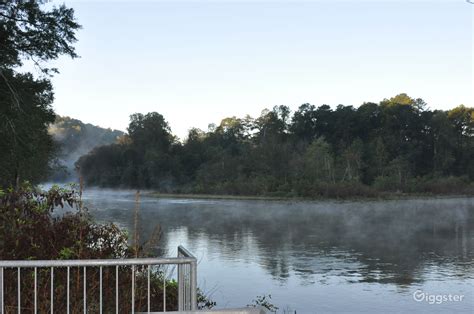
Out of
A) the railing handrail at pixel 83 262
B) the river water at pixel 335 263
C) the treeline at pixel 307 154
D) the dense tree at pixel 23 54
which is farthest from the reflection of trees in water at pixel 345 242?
the treeline at pixel 307 154

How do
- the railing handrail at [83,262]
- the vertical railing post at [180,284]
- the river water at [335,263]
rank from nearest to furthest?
the railing handrail at [83,262] < the vertical railing post at [180,284] < the river water at [335,263]

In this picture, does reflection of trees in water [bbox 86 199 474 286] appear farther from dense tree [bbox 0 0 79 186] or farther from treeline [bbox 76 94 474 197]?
treeline [bbox 76 94 474 197]

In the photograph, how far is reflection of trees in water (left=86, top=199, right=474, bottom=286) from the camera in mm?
19578

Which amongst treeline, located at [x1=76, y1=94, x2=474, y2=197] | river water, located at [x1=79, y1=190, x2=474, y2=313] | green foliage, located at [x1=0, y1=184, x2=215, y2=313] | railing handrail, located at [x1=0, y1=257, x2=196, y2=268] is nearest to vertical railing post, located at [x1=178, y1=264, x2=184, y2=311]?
railing handrail, located at [x1=0, y1=257, x2=196, y2=268]

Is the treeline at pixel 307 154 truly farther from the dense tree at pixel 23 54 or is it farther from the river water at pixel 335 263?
the dense tree at pixel 23 54

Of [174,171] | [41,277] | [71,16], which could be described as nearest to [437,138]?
[174,171]

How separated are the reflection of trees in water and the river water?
0.04 meters

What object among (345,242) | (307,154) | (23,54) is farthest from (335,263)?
(307,154)

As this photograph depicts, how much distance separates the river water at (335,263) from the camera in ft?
48.8

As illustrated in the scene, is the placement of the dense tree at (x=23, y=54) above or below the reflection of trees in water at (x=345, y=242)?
above

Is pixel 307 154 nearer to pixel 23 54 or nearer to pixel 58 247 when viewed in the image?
pixel 23 54

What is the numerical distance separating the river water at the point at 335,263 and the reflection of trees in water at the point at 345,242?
4cm

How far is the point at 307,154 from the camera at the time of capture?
8144 centimetres

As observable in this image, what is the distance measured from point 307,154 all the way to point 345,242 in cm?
5451
